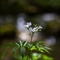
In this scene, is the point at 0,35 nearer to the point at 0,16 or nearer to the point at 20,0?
the point at 0,16

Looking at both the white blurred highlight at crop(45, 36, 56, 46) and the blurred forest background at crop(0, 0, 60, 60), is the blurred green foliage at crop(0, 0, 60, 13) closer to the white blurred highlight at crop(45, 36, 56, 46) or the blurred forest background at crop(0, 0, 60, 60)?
the blurred forest background at crop(0, 0, 60, 60)

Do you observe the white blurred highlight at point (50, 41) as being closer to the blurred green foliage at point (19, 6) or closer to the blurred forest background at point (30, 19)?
the blurred forest background at point (30, 19)

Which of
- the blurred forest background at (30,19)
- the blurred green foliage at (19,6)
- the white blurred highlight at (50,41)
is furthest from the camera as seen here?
the blurred green foliage at (19,6)

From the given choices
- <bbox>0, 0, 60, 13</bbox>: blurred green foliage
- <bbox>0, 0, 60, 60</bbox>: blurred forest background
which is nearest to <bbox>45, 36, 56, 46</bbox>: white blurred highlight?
<bbox>0, 0, 60, 60</bbox>: blurred forest background

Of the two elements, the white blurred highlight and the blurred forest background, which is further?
the blurred forest background

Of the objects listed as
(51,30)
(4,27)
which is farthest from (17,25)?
(51,30)

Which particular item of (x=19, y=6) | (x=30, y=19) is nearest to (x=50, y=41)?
(x=30, y=19)

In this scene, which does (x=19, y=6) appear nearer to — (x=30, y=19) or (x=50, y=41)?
(x=30, y=19)

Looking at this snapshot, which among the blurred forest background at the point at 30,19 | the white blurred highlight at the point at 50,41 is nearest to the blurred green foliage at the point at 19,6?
the blurred forest background at the point at 30,19
